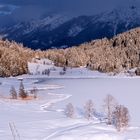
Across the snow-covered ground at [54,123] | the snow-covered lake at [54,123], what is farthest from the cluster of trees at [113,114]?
the snow-covered lake at [54,123]

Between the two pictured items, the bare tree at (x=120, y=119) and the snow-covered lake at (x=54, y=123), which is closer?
the snow-covered lake at (x=54, y=123)

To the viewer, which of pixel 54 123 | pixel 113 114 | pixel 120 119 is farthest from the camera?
pixel 113 114

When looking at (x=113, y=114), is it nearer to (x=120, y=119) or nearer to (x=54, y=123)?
(x=120, y=119)

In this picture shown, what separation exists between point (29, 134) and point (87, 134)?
745 cm

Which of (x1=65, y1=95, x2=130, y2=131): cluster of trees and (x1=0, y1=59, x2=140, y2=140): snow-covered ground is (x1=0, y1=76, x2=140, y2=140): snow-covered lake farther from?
(x1=65, y1=95, x2=130, y2=131): cluster of trees

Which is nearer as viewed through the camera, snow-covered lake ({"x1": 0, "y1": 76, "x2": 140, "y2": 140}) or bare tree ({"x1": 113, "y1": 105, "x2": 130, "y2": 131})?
snow-covered lake ({"x1": 0, "y1": 76, "x2": 140, "y2": 140})

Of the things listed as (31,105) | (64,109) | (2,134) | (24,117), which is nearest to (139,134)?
(2,134)

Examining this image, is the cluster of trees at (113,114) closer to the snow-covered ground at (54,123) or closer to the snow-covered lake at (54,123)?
the snow-covered ground at (54,123)

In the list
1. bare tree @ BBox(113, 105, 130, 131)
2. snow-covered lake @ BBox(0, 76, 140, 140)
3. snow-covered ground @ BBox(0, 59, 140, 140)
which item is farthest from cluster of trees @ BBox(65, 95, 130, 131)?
snow-covered lake @ BBox(0, 76, 140, 140)

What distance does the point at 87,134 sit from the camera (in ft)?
222

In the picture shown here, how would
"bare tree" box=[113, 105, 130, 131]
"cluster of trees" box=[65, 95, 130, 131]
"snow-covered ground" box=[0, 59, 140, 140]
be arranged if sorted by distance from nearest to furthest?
"snow-covered ground" box=[0, 59, 140, 140] → "bare tree" box=[113, 105, 130, 131] → "cluster of trees" box=[65, 95, 130, 131]

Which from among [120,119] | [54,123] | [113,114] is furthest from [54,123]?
[120,119]

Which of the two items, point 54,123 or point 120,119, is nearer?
point 120,119

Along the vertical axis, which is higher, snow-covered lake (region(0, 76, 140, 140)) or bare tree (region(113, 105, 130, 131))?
bare tree (region(113, 105, 130, 131))
